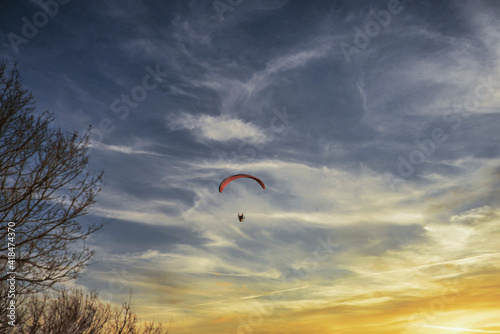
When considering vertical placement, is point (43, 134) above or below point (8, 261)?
above

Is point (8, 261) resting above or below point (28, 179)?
below

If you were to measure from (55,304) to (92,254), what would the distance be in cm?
1056

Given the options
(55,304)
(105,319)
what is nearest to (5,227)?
(55,304)

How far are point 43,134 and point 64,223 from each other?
10.0 feet

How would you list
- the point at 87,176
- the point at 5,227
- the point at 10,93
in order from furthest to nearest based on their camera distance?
the point at 87,176 → the point at 10,93 → the point at 5,227

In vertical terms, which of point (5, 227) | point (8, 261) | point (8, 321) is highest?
point (5, 227)

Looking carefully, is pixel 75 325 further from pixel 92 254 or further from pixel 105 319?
pixel 92 254

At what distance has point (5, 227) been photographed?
1192cm

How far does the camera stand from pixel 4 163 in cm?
1229

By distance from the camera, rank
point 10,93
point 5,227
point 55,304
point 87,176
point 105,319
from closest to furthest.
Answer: point 5,227 < point 10,93 < point 87,176 < point 55,304 < point 105,319

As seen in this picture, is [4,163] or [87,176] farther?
[87,176]

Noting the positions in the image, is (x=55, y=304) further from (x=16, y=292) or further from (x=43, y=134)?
(x=43, y=134)

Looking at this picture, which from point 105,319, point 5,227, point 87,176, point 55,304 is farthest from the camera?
point 105,319

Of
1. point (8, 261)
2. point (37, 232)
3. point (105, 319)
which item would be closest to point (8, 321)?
point (8, 261)
